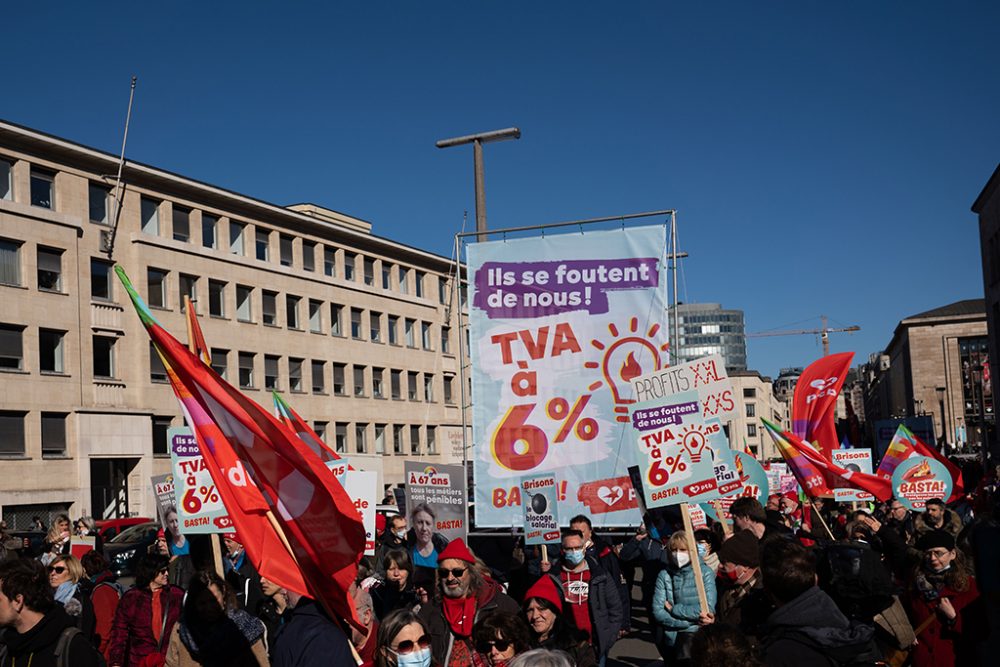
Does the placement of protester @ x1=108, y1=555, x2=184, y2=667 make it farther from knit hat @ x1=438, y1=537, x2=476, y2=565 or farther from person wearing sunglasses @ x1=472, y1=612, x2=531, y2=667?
person wearing sunglasses @ x1=472, y1=612, x2=531, y2=667

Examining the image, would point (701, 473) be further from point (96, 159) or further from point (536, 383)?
point (96, 159)

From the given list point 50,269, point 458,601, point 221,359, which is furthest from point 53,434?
point 458,601

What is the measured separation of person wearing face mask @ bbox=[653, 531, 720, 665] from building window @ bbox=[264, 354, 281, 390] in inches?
1868

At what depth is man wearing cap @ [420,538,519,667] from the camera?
23.9 feet

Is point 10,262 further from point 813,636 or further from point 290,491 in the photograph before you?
point 813,636

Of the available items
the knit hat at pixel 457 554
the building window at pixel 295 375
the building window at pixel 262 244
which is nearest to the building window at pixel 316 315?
the building window at pixel 295 375

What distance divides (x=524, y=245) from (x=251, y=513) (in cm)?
1069

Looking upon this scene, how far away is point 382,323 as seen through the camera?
64625 mm

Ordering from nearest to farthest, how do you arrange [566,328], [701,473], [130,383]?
1. [701,473]
2. [566,328]
3. [130,383]

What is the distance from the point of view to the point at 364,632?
6.08 meters

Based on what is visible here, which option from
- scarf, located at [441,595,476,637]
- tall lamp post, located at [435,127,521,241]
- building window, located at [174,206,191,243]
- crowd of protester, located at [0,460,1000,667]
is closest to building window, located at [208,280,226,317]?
building window, located at [174,206,191,243]

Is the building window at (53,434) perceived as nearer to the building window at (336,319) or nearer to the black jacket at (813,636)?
the building window at (336,319)

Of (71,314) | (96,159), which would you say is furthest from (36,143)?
(71,314)

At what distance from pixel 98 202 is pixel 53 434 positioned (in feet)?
30.5
